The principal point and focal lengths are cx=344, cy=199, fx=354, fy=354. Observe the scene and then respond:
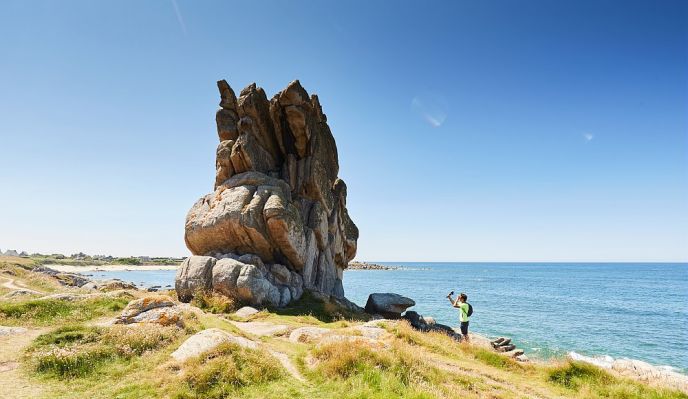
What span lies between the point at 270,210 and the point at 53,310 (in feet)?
56.8

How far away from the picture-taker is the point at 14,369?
484 inches

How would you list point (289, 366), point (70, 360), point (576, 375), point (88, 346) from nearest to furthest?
point (70, 360), point (88, 346), point (289, 366), point (576, 375)

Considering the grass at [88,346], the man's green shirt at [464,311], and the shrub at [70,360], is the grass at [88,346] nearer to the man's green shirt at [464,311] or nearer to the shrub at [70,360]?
the shrub at [70,360]

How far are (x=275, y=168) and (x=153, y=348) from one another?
3042 centimetres

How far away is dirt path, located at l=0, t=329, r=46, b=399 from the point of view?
10484 mm

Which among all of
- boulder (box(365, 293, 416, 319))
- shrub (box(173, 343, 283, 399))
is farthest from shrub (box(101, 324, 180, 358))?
boulder (box(365, 293, 416, 319))

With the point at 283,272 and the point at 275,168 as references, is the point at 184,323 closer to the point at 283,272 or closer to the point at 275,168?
the point at 283,272

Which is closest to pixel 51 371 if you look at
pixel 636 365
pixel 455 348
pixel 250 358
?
pixel 250 358

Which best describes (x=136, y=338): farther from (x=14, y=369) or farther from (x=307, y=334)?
(x=307, y=334)

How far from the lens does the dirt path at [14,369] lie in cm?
1048

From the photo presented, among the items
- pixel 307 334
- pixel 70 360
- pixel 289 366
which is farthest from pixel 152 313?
pixel 289 366

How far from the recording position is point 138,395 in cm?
1048

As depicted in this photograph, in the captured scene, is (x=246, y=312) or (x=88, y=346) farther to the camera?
(x=246, y=312)

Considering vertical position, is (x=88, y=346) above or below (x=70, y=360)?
above
